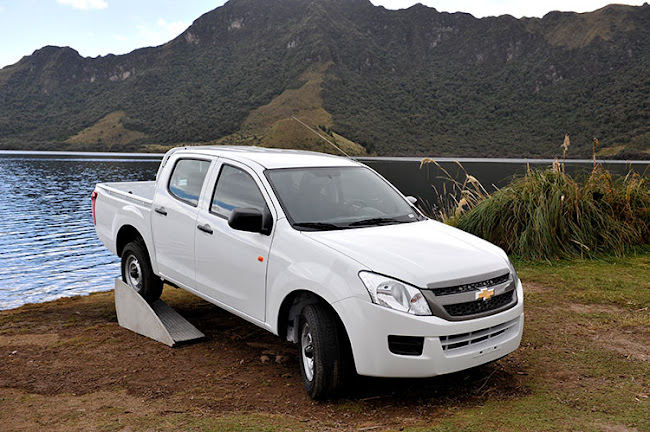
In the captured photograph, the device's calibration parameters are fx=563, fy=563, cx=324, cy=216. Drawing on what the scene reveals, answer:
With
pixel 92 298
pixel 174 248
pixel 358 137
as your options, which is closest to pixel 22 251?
pixel 92 298

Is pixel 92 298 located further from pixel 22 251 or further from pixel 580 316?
pixel 22 251

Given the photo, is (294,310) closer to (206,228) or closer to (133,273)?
(206,228)

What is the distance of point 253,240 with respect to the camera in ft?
15.5

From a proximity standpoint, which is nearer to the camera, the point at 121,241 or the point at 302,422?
the point at 302,422

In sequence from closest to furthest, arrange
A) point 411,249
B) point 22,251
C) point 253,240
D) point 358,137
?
point 411,249 < point 253,240 < point 22,251 < point 358,137

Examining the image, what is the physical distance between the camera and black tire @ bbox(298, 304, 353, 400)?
3.99 meters

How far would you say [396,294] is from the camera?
3.81 metres

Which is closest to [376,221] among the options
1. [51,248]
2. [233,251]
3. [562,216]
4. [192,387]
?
[233,251]

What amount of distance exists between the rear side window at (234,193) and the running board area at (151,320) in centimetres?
144

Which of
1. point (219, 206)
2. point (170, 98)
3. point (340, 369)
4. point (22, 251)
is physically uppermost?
point (170, 98)

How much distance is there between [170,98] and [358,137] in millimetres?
72023

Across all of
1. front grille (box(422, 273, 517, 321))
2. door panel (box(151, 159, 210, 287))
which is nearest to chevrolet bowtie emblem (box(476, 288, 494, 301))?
front grille (box(422, 273, 517, 321))

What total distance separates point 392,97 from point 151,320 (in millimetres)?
152387

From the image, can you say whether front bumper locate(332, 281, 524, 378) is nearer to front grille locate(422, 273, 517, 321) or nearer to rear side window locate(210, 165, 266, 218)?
front grille locate(422, 273, 517, 321)
